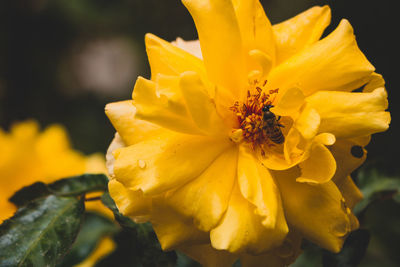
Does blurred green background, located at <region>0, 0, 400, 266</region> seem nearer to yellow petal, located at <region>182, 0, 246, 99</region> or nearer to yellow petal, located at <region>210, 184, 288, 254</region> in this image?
yellow petal, located at <region>182, 0, 246, 99</region>

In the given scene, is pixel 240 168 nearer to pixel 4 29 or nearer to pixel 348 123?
pixel 348 123

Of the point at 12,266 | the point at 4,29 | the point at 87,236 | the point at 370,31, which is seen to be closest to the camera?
Answer: the point at 12,266

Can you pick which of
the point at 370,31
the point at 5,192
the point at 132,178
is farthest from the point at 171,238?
the point at 370,31

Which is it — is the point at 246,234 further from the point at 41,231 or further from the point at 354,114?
the point at 41,231

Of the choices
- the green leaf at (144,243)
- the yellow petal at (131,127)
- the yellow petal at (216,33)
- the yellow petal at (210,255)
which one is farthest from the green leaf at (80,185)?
the yellow petal at (216,33)

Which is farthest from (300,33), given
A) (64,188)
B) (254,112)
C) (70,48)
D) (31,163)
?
(70,48)

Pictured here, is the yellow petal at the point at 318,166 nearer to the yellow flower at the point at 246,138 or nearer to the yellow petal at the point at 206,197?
the yellow flower at the point at 246,138

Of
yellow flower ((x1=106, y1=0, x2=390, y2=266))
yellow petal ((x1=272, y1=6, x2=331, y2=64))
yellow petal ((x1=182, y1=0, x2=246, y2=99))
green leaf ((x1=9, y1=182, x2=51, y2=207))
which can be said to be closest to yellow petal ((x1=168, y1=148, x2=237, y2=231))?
yellow flower ((x1=106, y1=0, x2=390, y2=266))
